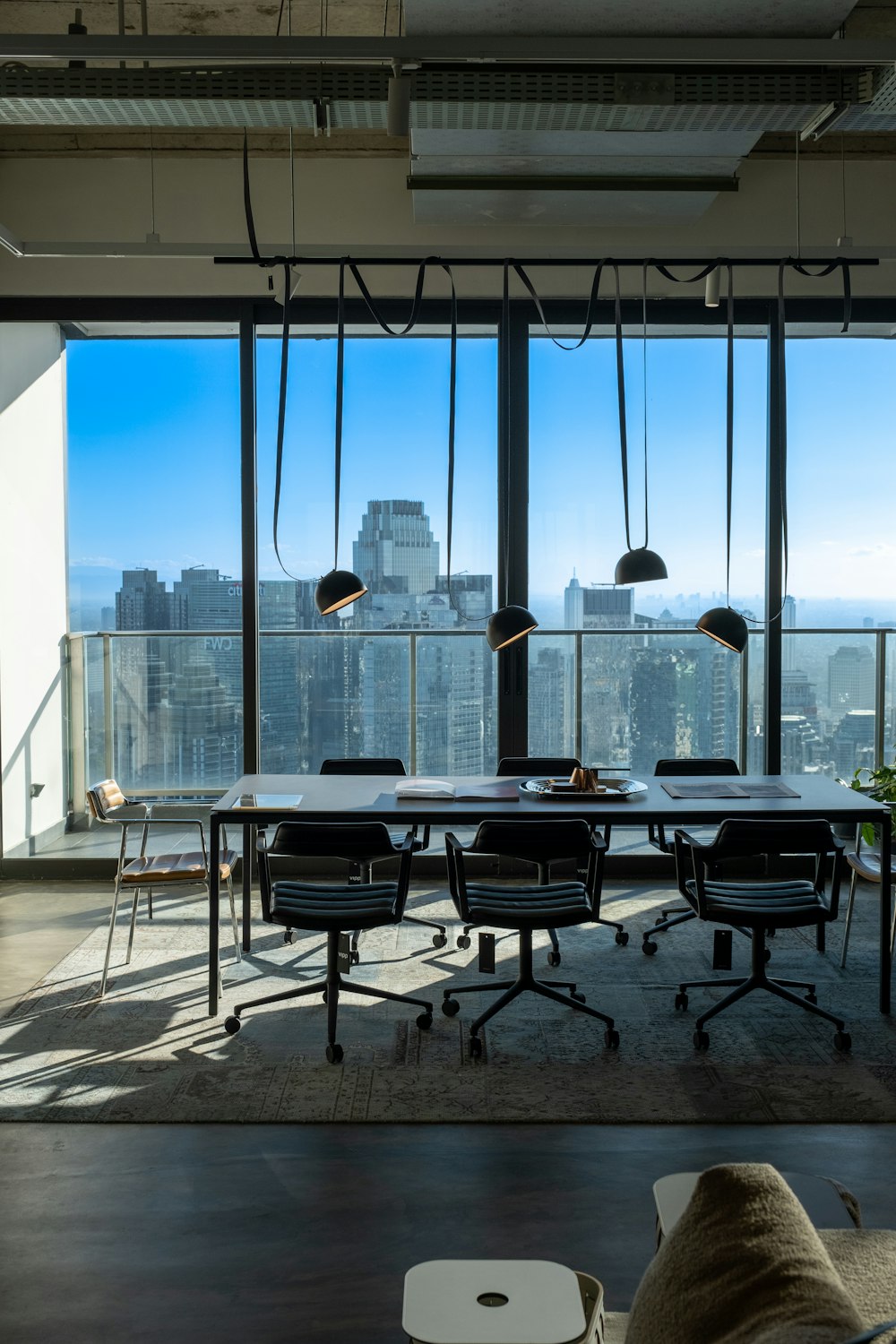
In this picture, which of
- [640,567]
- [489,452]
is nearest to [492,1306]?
[640,567]

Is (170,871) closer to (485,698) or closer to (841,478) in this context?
(485,698)

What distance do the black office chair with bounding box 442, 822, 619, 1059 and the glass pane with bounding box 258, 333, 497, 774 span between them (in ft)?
7.53

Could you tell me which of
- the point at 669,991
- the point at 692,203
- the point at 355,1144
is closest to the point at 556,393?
the point at 692,203

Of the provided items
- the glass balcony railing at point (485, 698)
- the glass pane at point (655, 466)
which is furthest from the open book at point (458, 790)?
the glass pane at point (655, 466)

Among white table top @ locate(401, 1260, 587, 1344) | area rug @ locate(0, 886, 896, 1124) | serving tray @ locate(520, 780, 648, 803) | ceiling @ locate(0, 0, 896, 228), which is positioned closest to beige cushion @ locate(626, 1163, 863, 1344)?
white table top @ locate(401, 1260, 587, 1344)

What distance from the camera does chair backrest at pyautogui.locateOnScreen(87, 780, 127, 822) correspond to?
4898 millimetres

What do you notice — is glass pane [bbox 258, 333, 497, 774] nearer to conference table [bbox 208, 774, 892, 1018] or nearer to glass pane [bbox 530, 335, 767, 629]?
glass pane [bbox 530, 335, 767, 629]

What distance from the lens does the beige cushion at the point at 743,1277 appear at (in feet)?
4.48

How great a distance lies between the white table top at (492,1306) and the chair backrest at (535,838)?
2.44m

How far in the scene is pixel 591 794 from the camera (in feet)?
15.4

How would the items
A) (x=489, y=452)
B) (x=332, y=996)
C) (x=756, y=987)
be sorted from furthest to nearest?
(x=489, y=452), (x=756, y=987), (x=332, y=996)

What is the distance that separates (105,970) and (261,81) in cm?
353

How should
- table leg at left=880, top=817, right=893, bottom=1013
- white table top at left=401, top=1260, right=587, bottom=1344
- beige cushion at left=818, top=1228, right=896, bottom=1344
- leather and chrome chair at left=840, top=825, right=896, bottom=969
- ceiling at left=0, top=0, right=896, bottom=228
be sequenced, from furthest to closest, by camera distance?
1. leather and chrome chair at left=840, top=825, right=896, bottom=969
2. table leg at left=880, top=817, right=893, bottom=1013
3. ceiling at left=0, top=0, right=896, bottom=228
4. beige cushion at left=818, top=1228, right=896, bottom=1344
5. white table top at left=401, top=1260, right=587, bottom=1344

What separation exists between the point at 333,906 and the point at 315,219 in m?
3.97
